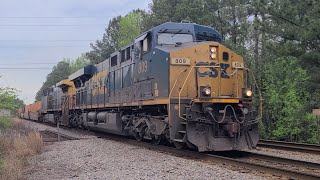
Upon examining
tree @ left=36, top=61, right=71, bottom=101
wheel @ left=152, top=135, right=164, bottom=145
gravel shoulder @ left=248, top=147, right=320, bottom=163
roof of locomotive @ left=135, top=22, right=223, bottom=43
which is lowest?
gravel shoulder @ left=248, top=147, right=320, bottom=163

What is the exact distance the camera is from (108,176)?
24.1 ft

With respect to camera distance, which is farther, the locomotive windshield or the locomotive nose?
the locomotive windshield

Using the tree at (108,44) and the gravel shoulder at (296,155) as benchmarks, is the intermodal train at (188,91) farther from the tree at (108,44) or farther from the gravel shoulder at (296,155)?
the tree at (108,44)

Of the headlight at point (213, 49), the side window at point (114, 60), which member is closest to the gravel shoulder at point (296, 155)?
the headlight at point (213, 49)

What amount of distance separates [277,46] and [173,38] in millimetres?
6070

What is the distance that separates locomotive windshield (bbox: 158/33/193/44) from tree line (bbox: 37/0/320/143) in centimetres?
523

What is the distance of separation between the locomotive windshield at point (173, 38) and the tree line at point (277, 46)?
17.2 ft

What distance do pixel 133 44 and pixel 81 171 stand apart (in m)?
6.17

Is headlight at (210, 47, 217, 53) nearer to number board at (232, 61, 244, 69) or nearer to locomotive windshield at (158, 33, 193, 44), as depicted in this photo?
number board at (232, 61, 244, 69)

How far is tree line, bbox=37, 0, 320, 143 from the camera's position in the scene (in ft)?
50.5

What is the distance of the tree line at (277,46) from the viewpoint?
15.4 metres

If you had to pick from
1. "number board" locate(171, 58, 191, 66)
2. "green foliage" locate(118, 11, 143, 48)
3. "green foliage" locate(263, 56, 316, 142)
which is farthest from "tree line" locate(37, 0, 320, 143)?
"green foliage" locate(118, 11, 143, 48)

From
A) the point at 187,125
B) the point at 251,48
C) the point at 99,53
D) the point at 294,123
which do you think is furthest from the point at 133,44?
the point at 99,53

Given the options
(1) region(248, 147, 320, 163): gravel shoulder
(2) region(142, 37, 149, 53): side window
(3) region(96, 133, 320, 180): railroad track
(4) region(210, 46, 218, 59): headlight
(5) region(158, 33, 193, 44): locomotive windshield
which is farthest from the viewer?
(2) region(142, 37, 149, 53): side window
